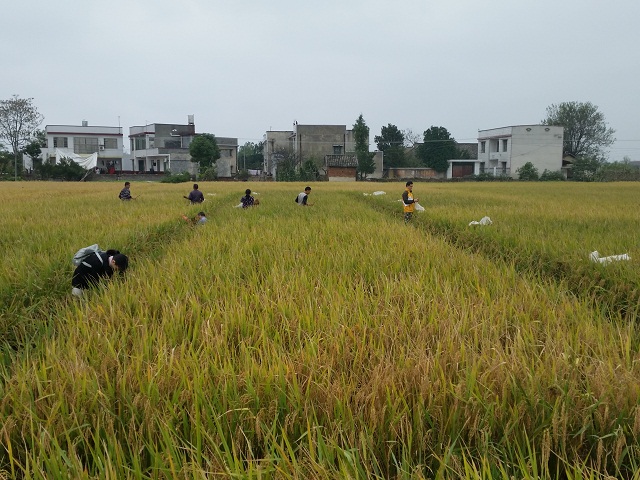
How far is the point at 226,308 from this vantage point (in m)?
2.69

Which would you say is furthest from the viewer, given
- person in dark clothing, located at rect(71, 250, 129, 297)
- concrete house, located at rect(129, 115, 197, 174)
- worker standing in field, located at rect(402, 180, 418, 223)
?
concrete house, located at rect(129, 115, 197, 174)

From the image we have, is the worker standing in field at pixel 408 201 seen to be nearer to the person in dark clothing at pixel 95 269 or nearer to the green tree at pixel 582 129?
the person in dark clothing at pixel 95 269

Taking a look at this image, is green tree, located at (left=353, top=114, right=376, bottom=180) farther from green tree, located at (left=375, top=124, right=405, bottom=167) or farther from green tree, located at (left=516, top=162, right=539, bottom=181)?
green tree, located at (left=516, top=162, right=539, bottom=181)

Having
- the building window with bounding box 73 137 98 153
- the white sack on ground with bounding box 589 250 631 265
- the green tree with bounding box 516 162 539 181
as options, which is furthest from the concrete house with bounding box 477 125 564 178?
the white sack on ground with bounding box 589 250 631 265

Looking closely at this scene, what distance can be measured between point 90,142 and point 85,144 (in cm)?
49

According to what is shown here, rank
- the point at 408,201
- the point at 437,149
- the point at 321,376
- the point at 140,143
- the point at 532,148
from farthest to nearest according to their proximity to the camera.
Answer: the point at 140,143, the point at 437,149, the point at 532,148, the point at 408,201, the point at 321,376

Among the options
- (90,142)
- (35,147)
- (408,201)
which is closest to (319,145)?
(90,142)

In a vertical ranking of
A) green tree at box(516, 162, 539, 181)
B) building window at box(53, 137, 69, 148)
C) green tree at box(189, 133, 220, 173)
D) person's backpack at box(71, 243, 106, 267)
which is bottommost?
person's backpack at box(71, 243, 106, 267)

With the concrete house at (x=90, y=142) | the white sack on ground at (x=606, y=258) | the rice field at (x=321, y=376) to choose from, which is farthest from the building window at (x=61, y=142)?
the white sack on ground at (x=606, y=258)

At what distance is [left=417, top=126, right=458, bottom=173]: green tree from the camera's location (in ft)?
149

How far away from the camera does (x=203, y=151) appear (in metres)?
39.0

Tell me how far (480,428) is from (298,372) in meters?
0.68

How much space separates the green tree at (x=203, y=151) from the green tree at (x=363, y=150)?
11848mm

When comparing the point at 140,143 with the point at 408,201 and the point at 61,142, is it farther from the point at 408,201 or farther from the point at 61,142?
the point at 408,201
